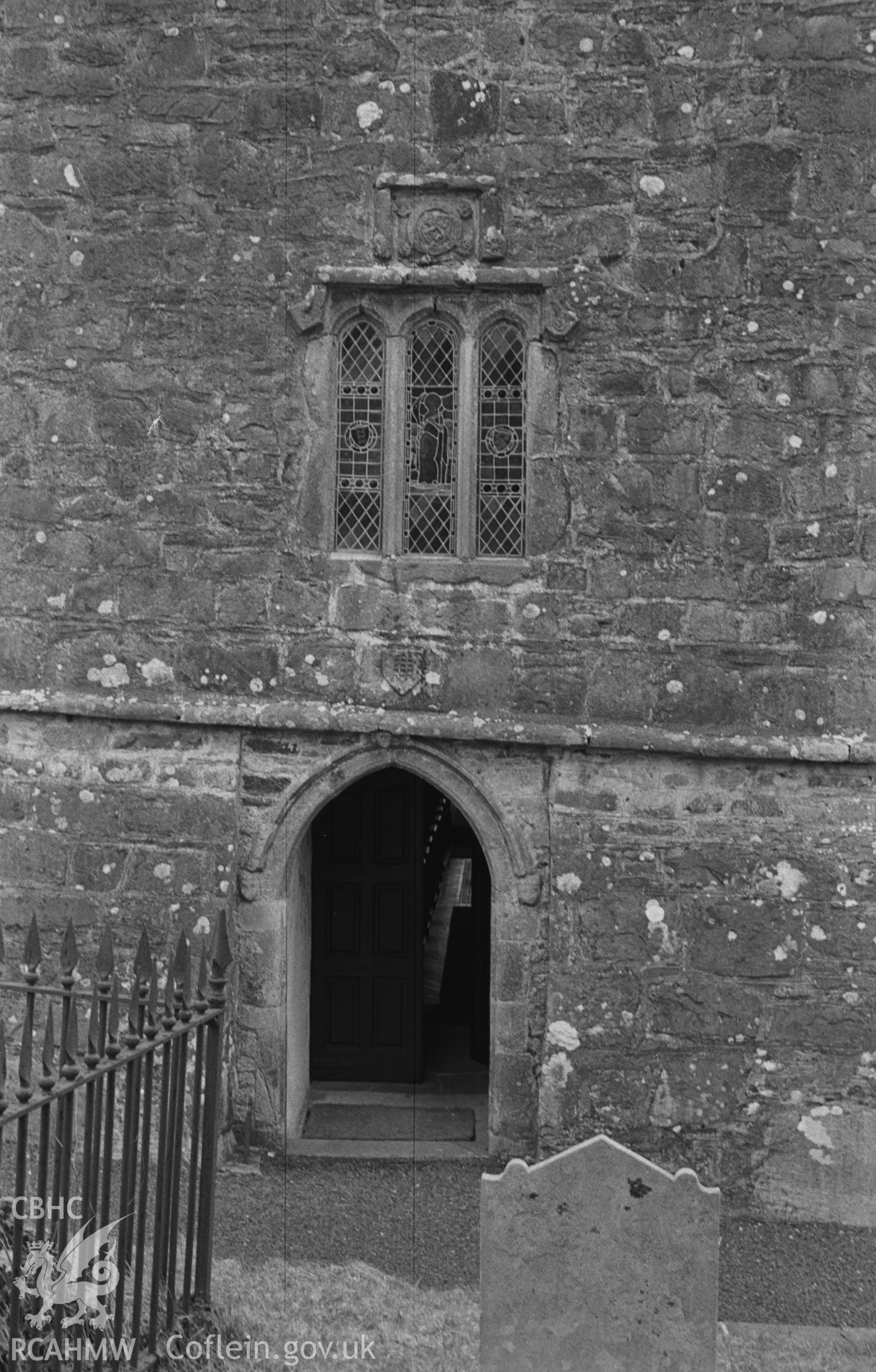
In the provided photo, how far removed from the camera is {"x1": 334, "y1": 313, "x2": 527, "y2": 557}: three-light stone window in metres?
7.19

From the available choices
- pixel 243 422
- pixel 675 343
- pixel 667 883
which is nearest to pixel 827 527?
pixel 675 343

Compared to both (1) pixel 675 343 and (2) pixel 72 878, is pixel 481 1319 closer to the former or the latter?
(2) pixel 72 878

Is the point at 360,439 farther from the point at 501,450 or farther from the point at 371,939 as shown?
the point at 371,939

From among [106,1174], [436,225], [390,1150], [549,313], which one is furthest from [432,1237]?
[436,225]

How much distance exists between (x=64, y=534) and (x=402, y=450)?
1750mm

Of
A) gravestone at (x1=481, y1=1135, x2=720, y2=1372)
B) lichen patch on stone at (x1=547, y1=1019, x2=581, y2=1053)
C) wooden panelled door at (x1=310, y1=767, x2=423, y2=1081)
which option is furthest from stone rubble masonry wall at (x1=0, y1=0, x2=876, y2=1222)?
gravestone at (x1=481, y1=1135, x2=720, y2=1372)

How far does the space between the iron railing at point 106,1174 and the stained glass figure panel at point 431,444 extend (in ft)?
10.2

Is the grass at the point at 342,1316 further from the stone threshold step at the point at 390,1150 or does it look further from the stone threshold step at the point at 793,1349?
the stone threshold step at the point at 390,1150

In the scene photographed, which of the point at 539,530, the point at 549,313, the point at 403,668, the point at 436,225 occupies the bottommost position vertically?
the point at 403,668

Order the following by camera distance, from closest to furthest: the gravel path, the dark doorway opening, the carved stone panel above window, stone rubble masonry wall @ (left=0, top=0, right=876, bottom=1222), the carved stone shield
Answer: the gravel path, stone rubble masonry wall @ (left=0, top=0, right=876, bottom=1222), the carved stone panel above window, the carved stone shield, the dark doorway opening

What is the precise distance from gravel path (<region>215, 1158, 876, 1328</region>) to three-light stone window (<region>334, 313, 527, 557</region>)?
3151mm

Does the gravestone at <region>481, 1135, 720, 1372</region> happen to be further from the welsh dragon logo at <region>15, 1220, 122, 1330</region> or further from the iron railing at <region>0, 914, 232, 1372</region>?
the welsh dragon logo at <region>15, 1220, 122, 1330</region>

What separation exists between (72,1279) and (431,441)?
444 centimetres

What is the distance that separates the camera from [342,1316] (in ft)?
17.9
